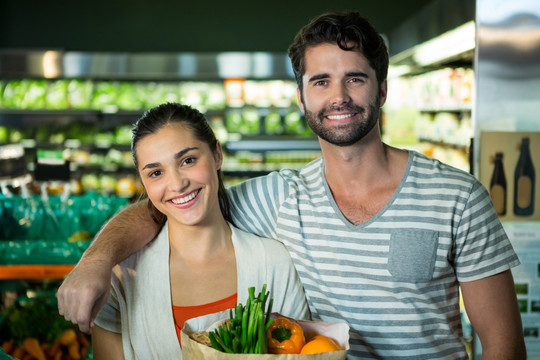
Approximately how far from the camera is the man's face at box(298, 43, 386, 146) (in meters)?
1.87

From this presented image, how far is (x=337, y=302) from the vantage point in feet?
6.14

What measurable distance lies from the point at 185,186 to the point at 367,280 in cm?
63

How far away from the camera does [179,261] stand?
80.4 inches

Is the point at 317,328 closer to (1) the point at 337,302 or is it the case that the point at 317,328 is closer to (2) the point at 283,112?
(1) the point at 337,302

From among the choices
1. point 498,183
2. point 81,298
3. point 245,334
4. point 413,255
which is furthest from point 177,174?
point 498,183

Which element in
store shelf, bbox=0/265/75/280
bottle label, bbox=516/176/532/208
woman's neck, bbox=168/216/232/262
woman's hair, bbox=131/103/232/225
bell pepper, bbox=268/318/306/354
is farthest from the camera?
bottle label, bbox=516/176/532/208

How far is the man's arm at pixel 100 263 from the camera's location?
157cm

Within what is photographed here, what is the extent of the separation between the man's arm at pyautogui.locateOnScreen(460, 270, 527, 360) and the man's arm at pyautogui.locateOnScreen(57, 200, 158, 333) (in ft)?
3.53

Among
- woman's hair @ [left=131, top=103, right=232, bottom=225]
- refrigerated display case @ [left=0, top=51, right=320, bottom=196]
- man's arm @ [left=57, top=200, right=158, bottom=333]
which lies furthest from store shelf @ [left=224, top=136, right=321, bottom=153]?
woman's hair @ [left=131, top=103, right=232, bottom=225]

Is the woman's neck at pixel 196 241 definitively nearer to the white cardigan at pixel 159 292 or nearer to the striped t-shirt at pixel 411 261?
the white cardigan at pixel 159 292

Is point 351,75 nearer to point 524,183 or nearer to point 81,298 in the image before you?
point 81,298

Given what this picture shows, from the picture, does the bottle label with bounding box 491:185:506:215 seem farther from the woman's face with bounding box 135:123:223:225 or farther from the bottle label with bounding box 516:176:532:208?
the woman's face with bounding box 135:123:223:225

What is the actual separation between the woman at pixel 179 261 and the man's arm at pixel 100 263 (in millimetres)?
81

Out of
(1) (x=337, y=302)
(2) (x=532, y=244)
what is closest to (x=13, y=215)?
(1) (x=337, y=302)
